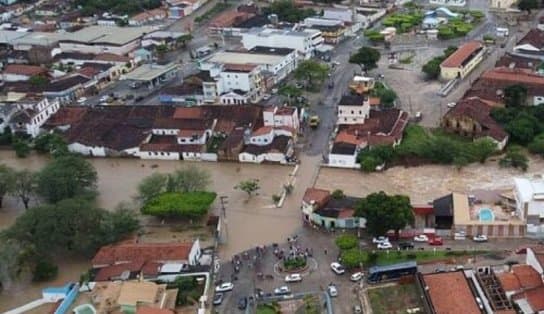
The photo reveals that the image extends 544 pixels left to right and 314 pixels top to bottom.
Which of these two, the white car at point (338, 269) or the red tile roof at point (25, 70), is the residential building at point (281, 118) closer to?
the white car at point (338, 269)

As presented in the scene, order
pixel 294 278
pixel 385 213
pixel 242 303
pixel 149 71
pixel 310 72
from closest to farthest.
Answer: pixel 242 303 < pixel 294 278 < pixel 385 213 < pixel 310 72 < pixel 149 71

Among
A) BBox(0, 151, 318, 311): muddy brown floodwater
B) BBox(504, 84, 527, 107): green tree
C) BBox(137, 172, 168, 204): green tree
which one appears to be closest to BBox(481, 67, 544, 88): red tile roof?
BBox(504, 84, 527, 107): green tree

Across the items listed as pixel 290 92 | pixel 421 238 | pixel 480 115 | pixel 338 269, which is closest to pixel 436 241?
pixel 421 238

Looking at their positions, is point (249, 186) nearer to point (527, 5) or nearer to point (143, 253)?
point (143, 253)

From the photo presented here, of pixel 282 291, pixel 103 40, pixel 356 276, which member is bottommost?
pixel 282 291

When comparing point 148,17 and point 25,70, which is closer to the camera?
point 25,70

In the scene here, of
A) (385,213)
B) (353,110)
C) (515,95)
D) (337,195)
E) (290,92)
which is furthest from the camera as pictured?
(290,92)
